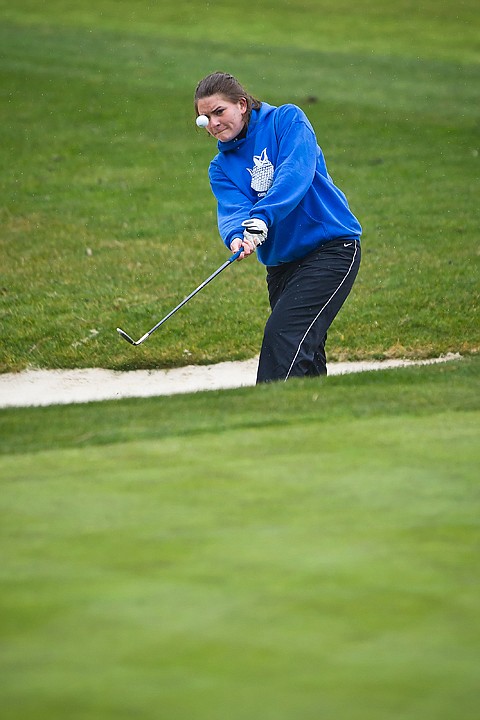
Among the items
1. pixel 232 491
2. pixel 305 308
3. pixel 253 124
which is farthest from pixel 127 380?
pixel 232 491

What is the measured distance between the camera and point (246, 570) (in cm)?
280

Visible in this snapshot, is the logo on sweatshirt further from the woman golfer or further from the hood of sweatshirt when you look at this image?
the hood of sweatshirt

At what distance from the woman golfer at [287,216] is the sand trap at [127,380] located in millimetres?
2292

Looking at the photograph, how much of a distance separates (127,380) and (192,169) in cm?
659

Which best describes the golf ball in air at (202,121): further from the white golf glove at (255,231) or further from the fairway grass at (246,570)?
the fairway grass at (246,570)

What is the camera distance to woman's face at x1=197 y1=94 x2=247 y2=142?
19.2 feet

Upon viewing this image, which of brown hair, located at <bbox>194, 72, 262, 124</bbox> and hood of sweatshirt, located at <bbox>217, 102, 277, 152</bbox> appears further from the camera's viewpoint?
hood of sweatshirt, located at <bbox>217, 102, 277, 152</bbox>

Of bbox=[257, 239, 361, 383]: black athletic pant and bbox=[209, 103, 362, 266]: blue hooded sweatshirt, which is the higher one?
bbox=[209, 103, 362, 266]: blue hooded sweatshirt

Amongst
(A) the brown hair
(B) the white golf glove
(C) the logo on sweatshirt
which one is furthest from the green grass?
(A) the brown hair

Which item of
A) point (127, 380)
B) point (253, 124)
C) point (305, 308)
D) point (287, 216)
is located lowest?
point (127, 380)

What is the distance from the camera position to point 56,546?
9.87ft

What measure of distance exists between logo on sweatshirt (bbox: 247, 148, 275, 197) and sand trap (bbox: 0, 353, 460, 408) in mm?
2430

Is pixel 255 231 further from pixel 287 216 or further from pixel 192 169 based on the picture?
pixel 192 169

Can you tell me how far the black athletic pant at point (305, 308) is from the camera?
5938 mm
